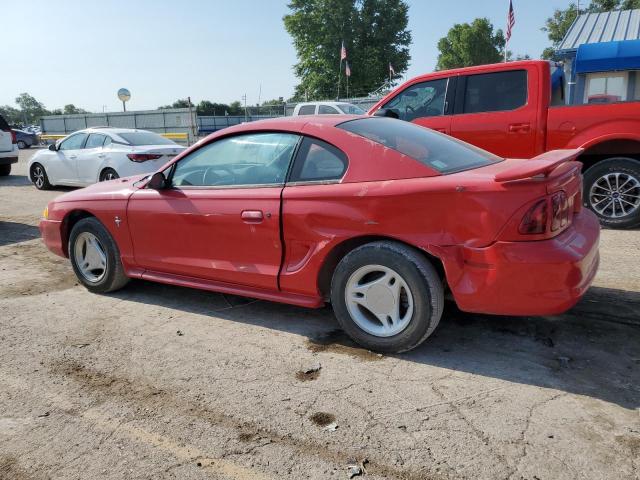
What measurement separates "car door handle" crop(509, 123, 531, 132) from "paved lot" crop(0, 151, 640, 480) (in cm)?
291

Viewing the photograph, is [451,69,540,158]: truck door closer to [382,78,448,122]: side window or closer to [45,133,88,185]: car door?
[382,78,448,122]: side window

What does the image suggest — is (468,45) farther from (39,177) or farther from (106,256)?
(106,256)

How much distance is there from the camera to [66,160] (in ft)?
38.4

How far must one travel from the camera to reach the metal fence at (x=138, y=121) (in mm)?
25672

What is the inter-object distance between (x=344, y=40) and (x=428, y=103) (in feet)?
152

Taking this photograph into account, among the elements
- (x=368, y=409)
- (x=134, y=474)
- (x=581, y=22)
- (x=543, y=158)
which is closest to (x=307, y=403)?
(x=368, y=409)

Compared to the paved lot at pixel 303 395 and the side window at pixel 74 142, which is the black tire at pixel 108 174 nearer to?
the side window at pixel 74 142

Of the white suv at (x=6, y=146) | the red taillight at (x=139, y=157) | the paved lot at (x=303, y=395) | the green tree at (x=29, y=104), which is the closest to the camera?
the paved lot at (x=303, y=395)

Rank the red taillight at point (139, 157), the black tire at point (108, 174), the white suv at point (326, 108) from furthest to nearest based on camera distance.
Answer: the white suv at point (326, 108) → the black tire at point (108, 174) → the red taillight at point (139, 157)

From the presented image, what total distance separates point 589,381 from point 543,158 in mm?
1394

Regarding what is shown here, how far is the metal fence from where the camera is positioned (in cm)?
2567

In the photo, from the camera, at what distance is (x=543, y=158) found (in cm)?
347

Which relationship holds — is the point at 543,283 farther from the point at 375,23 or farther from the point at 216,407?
the point at 375,23

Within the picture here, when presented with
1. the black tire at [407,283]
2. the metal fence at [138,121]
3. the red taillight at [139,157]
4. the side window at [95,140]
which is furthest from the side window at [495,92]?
the metal fence at [138,121]
